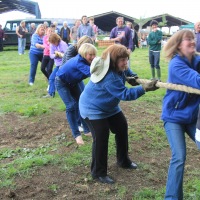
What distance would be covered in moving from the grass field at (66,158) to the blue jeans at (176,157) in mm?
532

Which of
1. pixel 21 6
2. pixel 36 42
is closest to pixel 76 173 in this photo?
pixel 36 42

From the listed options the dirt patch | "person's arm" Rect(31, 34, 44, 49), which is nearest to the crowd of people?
the dirt patch

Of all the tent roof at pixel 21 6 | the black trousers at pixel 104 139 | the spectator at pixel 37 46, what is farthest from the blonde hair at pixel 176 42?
the tent roof at pixel 21 6

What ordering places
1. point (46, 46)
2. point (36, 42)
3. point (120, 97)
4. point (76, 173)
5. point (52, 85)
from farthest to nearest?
point (36, 42)
point (46, 46)
point (52, 85)
point (76, 173)
point (120, 97)

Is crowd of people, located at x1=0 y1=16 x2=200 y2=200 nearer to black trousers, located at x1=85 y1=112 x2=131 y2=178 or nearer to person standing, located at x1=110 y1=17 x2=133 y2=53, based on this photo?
black trousers, located at x1=85 y1=112 x2=131 y2=178

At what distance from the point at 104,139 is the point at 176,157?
1.06 meters

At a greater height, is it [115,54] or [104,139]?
[115,54]

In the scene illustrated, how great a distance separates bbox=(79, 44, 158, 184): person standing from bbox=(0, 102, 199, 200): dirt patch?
0.18 meters

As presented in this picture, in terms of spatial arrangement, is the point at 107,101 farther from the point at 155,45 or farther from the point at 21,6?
the point at 21,6

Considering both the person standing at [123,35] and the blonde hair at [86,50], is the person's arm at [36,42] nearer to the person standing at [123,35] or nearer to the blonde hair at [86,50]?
the person standing at [123,35]

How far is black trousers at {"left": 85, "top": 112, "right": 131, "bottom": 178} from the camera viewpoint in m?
3.92

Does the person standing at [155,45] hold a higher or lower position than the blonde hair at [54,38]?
lower

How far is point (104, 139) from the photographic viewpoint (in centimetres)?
395

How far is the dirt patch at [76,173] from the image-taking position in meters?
3.81
